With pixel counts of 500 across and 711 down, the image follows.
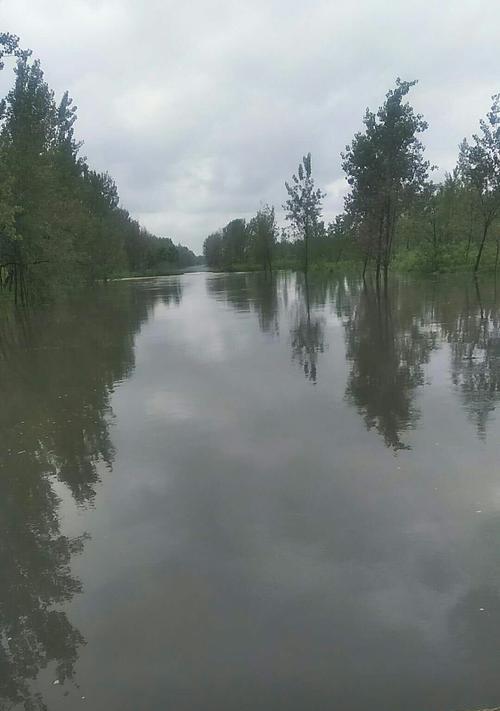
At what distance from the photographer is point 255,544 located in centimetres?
410

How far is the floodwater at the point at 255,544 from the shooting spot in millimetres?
2863

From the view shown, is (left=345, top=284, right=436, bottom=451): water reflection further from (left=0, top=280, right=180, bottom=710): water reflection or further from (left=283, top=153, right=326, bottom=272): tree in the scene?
(left=283, top=153, right=326, bottom=272): tree

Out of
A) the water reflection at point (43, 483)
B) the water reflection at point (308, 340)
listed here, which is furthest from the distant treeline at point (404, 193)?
the water reflection at point (43, 483)

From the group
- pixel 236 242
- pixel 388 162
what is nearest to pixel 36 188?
pixel 388 162

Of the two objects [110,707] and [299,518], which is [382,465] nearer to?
[299,518]

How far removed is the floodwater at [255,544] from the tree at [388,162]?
2703 centimetres

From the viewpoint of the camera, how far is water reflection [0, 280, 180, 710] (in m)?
3.17

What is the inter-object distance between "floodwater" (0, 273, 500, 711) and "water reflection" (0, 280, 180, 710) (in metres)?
0.02

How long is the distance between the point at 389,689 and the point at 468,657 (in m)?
0.52

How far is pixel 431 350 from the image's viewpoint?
11.2m

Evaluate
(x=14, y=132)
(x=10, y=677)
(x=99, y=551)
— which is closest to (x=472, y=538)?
(x=99, y=551)

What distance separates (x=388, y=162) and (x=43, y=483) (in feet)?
107

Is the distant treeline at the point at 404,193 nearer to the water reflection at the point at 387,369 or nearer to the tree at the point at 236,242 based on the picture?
the water reflection at the point at 387,369

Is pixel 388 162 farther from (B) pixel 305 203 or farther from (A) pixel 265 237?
(A) pixel 265 237
